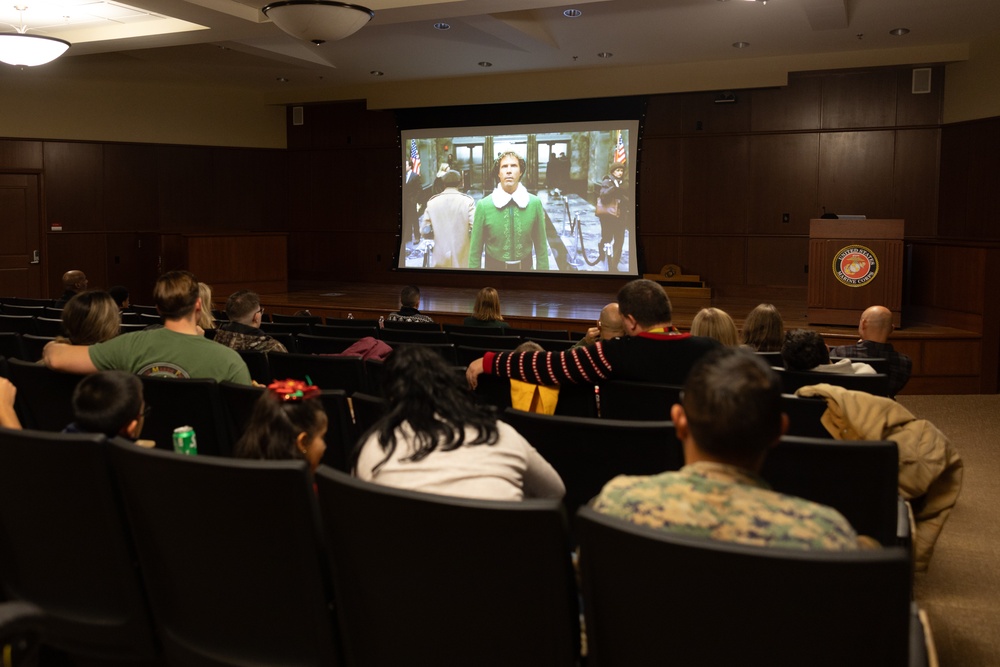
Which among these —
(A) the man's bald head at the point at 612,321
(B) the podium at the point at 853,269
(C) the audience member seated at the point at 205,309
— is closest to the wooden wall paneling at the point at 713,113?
(B) the podium at the point at 853,269

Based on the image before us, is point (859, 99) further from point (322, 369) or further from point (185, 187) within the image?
point (185, 187)

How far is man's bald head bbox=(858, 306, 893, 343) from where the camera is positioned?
5219 mm

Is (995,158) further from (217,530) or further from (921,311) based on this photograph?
(217,530)

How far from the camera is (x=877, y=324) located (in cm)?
521

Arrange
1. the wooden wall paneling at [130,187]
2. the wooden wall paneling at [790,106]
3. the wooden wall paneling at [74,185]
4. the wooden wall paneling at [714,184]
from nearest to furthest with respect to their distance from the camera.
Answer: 1. the wooden wall paneling at [790,106]
2. the wooden wall paneling at [714,184]
3. the wooden wall paneling at [74,185]
4. the wooden wall paneling at [130,187]

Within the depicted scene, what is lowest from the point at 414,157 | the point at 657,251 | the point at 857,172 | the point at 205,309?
the point at 205,309

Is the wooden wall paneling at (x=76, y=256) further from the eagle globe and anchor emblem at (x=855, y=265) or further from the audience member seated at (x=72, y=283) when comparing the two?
the eagle globe and anchor emblem at (x=855, y=265)

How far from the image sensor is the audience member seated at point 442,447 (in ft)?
6.46

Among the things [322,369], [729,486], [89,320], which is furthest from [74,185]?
[729,486]

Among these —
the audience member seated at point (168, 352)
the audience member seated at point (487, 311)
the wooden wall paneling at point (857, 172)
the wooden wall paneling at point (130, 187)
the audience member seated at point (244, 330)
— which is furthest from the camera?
the wooden wall paneling at point (130, 187)

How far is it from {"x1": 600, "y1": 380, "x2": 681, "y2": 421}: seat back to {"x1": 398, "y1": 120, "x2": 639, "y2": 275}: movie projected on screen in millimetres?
8815

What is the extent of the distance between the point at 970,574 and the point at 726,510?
108 inches

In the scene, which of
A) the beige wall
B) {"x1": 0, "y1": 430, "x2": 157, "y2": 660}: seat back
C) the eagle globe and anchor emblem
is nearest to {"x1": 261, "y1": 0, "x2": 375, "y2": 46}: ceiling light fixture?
the eagle globe and anchor emblem

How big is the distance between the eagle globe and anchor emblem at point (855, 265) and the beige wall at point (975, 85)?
2.53 m
